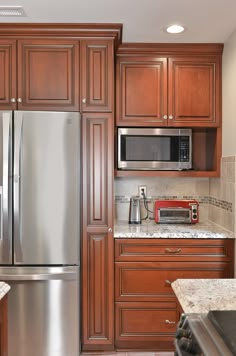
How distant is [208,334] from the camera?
105cm

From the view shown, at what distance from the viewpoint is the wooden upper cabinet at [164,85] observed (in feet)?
10.0

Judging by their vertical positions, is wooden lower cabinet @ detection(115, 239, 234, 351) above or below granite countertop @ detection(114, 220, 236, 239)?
below

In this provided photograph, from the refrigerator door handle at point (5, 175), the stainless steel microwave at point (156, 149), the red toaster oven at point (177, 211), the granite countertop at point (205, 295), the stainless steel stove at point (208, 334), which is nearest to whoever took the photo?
the stainless steel stove at point (208, 334)

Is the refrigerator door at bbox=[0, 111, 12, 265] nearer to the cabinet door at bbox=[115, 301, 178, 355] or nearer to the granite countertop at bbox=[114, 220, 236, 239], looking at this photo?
the granite countertop at bbox=[114, 220, 236, 239]

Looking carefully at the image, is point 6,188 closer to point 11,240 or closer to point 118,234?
point 11,240

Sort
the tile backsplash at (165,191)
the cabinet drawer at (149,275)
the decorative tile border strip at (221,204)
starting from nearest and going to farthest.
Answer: the cabinet drawer at (149,275) < the decorative tile border strip at (221,204) < the tile backsplash at (165,191)

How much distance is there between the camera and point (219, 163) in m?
3.08

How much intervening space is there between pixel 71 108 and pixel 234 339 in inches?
80.1

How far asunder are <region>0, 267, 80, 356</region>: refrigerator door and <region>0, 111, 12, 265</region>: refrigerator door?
19 cm

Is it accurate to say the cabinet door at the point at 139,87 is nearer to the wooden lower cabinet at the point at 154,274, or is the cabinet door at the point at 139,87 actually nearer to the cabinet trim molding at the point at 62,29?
the cabinet trim molding at the point at 62,29

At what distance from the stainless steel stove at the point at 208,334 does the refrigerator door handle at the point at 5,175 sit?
1614 millimetres

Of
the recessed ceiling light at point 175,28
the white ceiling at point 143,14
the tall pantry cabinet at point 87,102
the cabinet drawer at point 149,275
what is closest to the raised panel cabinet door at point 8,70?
the tall pantry cabinet at point 87,102

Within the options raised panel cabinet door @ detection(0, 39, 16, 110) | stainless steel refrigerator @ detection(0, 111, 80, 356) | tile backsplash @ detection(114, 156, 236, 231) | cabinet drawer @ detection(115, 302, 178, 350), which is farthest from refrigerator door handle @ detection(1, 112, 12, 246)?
tile backsplash @ detection(114, 156, 236, 231)

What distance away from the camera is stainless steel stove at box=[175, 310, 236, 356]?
3.18ft
